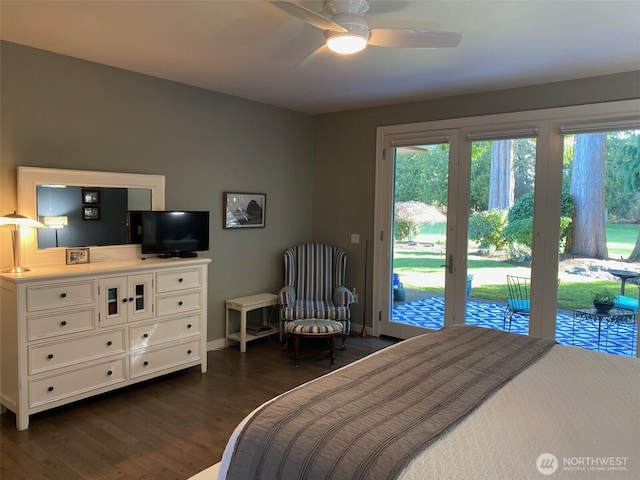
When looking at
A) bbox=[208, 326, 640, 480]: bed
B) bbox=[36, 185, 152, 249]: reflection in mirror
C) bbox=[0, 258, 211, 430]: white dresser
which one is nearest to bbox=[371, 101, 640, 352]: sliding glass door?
bbox=[208, 326, 640, 480]: bed

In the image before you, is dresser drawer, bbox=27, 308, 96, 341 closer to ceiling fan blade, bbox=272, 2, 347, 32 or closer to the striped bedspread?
the striped bedspread

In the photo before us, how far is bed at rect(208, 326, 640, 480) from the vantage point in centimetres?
141

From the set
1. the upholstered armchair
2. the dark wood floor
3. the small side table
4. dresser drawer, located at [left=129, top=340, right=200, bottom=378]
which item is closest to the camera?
the dark wood floor

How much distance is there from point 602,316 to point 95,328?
13.4ft

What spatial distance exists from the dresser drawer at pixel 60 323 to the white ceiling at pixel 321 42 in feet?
6.18

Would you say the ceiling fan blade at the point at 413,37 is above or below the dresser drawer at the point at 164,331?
above

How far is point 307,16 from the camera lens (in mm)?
2168

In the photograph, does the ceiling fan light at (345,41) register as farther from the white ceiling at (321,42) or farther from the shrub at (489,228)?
the shrub at (489,228)

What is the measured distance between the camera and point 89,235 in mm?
3650

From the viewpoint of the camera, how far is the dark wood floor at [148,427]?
102 inches

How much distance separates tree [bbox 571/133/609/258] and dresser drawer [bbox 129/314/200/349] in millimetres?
3394

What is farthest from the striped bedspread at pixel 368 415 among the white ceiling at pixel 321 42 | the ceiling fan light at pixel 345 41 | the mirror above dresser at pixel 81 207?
the mirror above dresser at pixel 81 207

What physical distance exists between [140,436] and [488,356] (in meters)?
2.19

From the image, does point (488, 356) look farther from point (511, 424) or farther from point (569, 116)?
point (569, 116)
